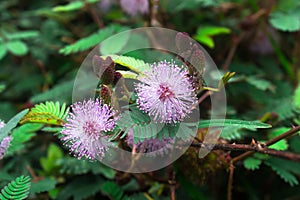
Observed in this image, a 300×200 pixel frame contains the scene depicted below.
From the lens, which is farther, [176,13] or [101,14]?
[101,14]

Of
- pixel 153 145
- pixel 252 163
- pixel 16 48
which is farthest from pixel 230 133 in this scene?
pixel 16 48

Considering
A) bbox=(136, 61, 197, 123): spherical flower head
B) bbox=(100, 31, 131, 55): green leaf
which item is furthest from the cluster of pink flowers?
bbox=(100, 31, 131, 55): green leaf

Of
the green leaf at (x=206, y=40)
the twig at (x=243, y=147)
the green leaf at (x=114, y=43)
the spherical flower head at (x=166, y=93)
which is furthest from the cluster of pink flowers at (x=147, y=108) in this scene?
the green leaf at (x=206, y=40)

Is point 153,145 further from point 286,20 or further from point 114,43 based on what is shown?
point 286,20

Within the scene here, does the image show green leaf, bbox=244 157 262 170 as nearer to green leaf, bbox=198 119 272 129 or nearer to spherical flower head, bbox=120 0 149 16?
green leaf, bbox=198 119 272 129

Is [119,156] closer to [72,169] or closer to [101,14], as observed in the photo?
[72,169]

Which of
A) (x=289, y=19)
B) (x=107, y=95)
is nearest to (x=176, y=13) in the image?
(x=289, y=19)
